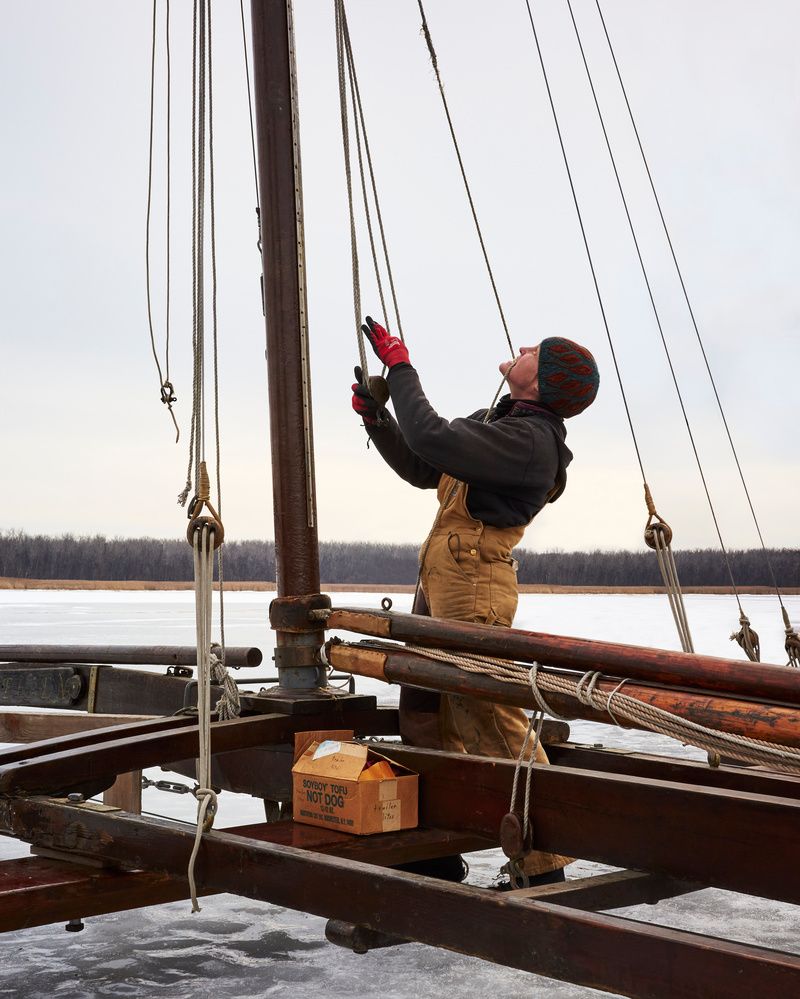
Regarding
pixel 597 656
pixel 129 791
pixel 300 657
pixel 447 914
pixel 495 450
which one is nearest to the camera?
pixel 447 914

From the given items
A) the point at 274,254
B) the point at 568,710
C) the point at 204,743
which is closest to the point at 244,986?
the point at 204,743

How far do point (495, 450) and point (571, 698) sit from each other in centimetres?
87

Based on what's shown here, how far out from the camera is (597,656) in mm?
2248

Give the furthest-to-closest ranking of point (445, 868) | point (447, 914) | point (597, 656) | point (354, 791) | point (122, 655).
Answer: point (122, 655), point (445, 868), point (354, 791), point (597, 656), point (447, 914)

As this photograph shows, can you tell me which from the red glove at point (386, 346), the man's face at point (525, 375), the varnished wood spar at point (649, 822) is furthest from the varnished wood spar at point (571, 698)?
the man's face at point (525, 375)

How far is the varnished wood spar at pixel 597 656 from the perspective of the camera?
2.00 meters

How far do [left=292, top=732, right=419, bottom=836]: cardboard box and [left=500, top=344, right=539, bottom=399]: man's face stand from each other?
1.18 meters

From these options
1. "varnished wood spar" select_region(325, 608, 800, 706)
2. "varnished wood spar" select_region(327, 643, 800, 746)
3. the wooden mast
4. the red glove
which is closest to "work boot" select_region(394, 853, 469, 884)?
the wooden mast

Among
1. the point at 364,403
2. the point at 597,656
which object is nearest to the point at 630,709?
the point at 597,656

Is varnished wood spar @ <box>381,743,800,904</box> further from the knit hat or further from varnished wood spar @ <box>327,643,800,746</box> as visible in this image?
the knit hat

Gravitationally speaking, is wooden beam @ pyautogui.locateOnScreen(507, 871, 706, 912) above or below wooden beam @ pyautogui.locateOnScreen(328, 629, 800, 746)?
below

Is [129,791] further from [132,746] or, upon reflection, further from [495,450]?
[495,450]

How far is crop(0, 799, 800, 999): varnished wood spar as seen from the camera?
163cm

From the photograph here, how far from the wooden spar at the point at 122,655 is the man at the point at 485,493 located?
122 cm
